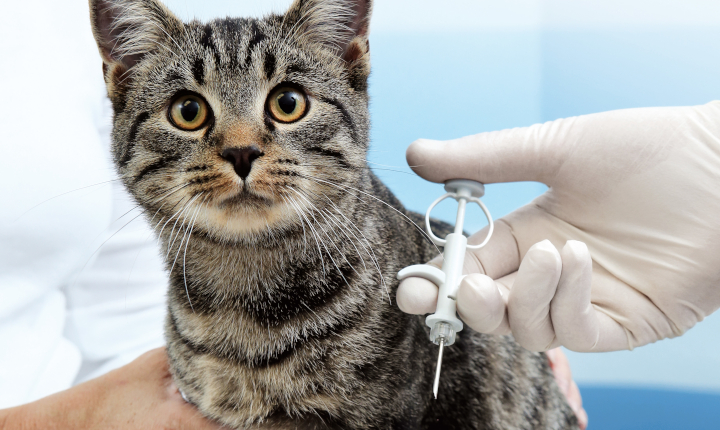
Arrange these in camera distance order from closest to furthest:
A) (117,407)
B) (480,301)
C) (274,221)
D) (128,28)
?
1. (480,301)
2. (274,221)
3. (128,28)
4. (117,407)

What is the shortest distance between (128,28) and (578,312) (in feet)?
3.09

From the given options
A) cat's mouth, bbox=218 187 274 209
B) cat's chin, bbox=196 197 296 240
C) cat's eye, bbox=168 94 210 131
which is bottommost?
cat's chin, bbox=196 197 296 240

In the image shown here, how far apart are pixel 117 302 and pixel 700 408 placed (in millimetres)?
1953

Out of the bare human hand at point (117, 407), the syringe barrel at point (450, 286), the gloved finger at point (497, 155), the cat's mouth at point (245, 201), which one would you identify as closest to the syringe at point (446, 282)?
the syringe barrel at point (450, 286)

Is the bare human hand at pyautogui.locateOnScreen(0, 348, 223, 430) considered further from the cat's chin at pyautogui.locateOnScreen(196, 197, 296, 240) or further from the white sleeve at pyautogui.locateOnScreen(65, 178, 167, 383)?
the cat's chin at pyautogui.locateOnScreen(196, 197, 296, 240)

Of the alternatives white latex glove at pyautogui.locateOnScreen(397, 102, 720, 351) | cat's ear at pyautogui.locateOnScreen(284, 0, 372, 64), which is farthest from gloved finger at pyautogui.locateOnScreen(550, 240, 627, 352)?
cat's ear at pyautogui.locateOnScreen(284, 0, 372, 64)

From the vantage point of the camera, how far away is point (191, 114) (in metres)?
0.82

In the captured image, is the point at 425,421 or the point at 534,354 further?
the point at 534,354

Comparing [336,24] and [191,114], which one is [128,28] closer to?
[191,114]

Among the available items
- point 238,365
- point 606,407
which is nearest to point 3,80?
point 238,365

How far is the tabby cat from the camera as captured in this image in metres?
0.79

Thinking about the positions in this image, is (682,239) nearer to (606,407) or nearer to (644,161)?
(644,161)

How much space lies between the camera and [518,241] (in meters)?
1.05

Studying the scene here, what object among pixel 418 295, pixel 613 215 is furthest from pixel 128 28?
pixel 613 215
